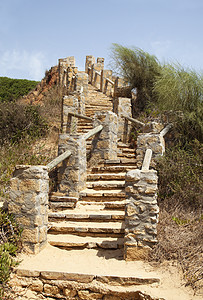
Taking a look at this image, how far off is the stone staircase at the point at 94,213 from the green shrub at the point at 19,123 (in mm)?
3556

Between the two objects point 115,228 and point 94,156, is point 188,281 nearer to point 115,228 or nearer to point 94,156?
point 115,228

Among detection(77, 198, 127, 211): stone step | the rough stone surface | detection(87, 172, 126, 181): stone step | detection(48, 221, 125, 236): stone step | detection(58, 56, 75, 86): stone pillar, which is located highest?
detection(58, 56, 75, 86): stone pillar

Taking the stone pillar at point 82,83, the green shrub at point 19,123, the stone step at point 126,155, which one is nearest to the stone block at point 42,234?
the stone step at point 126,155

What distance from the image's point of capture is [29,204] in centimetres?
500

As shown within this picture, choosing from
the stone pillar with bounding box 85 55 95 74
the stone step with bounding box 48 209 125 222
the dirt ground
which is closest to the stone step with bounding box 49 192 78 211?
the stone step with bounding box 48 209 125 222

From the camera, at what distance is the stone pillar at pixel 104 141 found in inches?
326

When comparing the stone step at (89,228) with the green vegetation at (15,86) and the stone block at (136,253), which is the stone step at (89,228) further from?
the green vegetation at (15,86)

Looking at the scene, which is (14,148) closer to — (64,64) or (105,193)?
(105,193)

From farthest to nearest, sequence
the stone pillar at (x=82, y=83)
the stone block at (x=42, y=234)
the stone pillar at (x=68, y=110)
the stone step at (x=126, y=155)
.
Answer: the stone pillar at (x=82, y=83) < the stone pillar at (x=68, y=110) < the stone step at (x=126, y=155) < the stone block at (x=42, y=234)

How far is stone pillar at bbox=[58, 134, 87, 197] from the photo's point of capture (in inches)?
269

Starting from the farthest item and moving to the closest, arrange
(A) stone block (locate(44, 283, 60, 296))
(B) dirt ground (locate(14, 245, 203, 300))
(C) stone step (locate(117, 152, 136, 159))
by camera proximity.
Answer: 1. (C) stone step (locate(117, 152, 136, 159))
2. (A) stone block (locate(44, 283, 60, 296))
3. (B) dirt ground (locate(14, 245, 203, 300))

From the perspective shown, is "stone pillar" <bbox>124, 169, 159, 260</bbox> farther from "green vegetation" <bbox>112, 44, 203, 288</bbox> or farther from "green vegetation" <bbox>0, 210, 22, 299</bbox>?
"green vegetation" <bbox>0, 210, 22, 299</bbox>

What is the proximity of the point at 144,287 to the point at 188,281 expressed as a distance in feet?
1.97

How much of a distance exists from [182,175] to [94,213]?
6.74 ft
